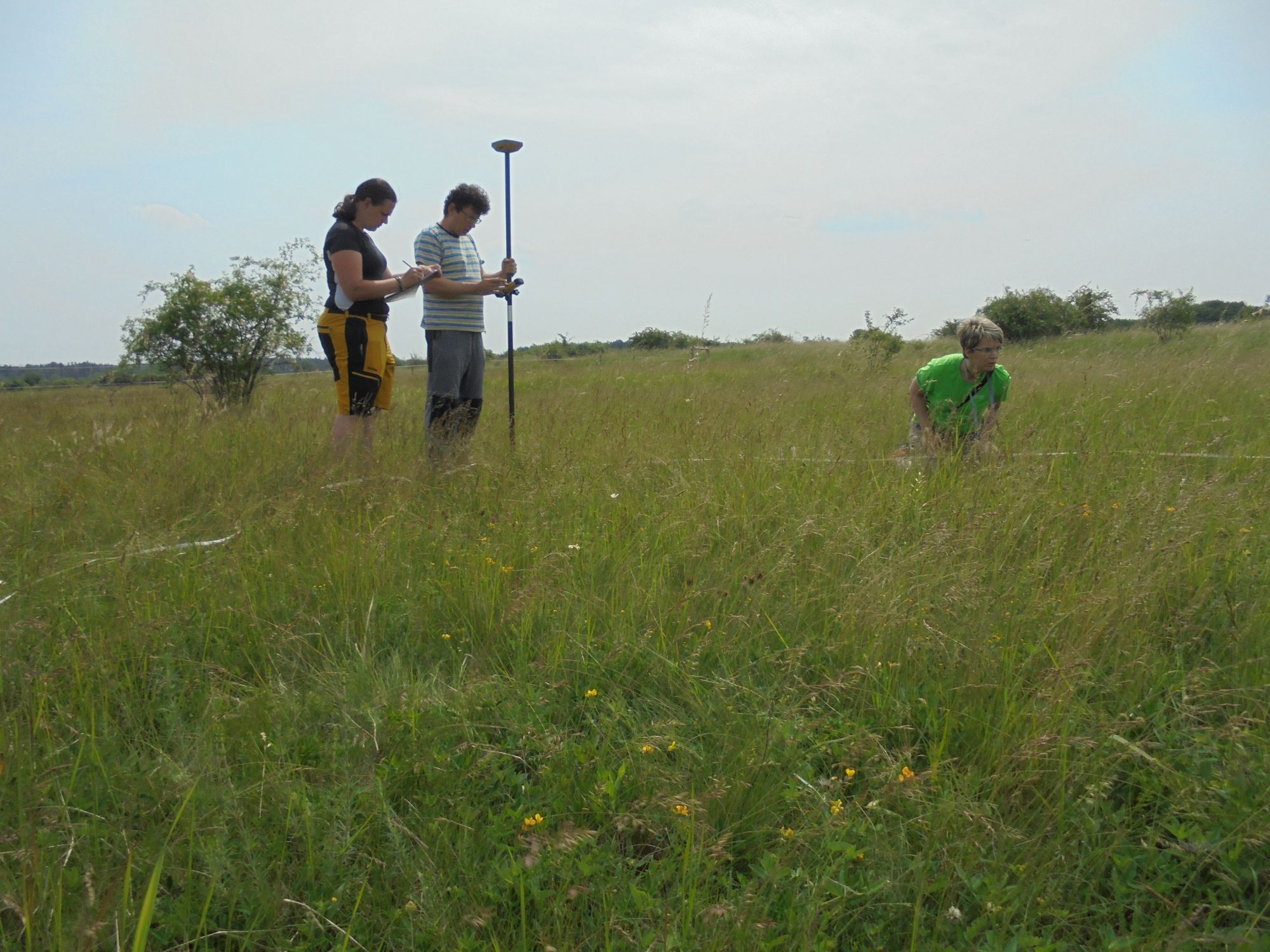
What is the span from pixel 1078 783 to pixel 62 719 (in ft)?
7.59

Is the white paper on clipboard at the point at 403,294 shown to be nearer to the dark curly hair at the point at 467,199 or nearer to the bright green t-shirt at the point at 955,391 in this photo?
the dark curly hair at the point at 467,199

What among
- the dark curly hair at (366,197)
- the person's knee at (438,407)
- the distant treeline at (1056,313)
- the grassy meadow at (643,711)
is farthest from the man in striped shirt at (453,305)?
the distant treeline at (1056,313)

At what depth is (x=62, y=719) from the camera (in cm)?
186

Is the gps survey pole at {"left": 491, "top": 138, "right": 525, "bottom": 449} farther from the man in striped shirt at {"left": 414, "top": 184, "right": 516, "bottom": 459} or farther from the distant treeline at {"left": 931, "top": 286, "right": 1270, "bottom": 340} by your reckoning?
the distant treeline at {"left": 931, "top": 286, "right": 1270, "bottom": 340}

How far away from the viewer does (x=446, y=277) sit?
452cm

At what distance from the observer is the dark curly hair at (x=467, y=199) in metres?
4.49

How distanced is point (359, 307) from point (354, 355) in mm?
261

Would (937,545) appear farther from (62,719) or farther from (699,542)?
(62,719)

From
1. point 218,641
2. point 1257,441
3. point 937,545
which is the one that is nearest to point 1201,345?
point 1257,441

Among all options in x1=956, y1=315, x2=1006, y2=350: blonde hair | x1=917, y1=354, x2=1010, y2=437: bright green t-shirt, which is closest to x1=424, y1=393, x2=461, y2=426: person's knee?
x1=917, y1=354, x2=1010, y2=437: bright green t-shirt

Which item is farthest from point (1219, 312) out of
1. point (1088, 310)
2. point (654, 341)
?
point (654, 341)

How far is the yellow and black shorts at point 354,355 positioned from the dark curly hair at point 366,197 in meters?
0.54

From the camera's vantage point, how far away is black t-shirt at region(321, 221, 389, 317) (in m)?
4.18

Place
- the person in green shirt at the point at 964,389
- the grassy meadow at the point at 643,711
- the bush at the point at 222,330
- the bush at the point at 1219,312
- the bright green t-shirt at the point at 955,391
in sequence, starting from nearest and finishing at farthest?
the grassy meadow at the point at 643,711 → the person in green shirt at the point at 964,389 → the bright green t-shirt at the point at 955,391 → the bush at the point at 222,330 → the bush at the point at 1219,312
